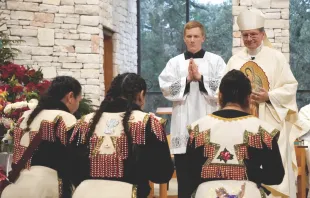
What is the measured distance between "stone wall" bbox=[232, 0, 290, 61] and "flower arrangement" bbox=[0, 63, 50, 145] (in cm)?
234

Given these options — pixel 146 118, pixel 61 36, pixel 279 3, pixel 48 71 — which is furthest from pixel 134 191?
pixel 61 36

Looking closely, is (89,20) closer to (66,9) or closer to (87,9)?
(87,9)

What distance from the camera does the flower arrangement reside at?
4253 mm

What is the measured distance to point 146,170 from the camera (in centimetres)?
303

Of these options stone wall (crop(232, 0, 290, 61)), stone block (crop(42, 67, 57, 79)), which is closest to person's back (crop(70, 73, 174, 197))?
stone wall (crop(232, 0, 290, 61))

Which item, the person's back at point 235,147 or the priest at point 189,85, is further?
the priest at point 189,85

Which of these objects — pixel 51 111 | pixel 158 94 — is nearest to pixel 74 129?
pixel 51 111

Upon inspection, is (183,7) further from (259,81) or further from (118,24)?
(259,81)

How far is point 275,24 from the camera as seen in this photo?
6402mm

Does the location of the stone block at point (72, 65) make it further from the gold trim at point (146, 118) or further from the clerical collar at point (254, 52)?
the gold trim at point (146, 118)

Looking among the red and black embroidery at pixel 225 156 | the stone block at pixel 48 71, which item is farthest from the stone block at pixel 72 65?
the red and black embroidery at pixel 225 156

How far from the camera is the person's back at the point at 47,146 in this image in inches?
130

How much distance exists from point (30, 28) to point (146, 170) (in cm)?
426

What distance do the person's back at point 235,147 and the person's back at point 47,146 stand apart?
0.83 metres
